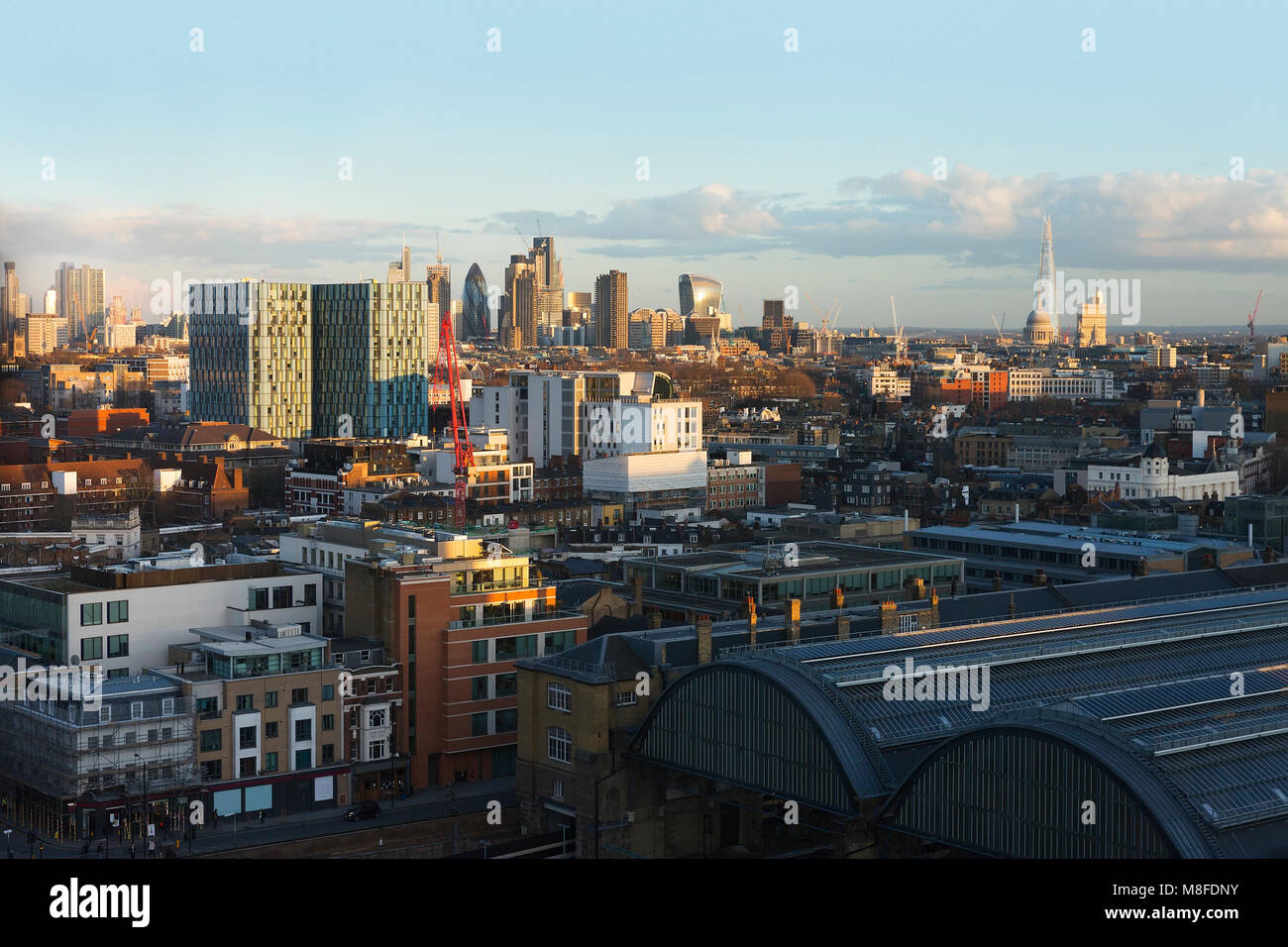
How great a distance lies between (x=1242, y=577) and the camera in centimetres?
4238

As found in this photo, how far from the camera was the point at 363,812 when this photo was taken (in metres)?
32.6

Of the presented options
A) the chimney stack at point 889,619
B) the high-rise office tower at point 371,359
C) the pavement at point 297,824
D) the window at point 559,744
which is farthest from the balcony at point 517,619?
the high-rise office tower at point 371,359

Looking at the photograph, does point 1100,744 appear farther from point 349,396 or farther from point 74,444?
point 349,396

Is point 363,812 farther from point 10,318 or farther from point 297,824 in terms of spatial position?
point 10,318

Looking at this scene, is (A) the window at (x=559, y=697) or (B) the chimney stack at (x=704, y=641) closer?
(B) the chimney stack at (x=704, y=641)

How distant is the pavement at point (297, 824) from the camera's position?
97.8ft

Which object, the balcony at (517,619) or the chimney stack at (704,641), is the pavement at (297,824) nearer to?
the balcony at (517,619)

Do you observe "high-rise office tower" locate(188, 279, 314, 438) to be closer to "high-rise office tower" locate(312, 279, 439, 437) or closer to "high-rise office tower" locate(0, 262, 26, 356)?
"high-rise office tower" locate(312, 279, 439, 437)

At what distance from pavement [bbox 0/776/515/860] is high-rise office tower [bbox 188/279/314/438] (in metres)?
86.3

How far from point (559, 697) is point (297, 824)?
6.52m

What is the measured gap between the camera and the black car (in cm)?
3241

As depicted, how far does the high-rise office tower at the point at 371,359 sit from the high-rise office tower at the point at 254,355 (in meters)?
0.87

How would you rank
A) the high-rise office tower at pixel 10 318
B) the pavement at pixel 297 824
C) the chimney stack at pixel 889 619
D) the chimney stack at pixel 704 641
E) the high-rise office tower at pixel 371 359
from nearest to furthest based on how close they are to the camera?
the chimney stack at pixel 704 641
the pavement at pixel 297 824
the chimney stack at pixel 889 619
the high-rise office tower at pixel 371 359
the high-rise office tower at pixel 10 318

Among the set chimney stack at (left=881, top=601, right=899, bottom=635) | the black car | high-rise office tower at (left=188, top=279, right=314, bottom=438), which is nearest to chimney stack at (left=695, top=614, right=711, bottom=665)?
chimney stack at (left=881, top=601, right=899, bottom=635)
